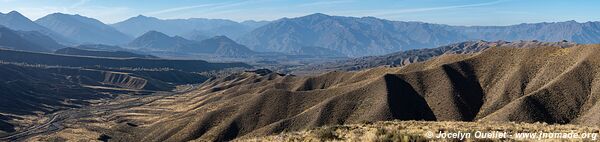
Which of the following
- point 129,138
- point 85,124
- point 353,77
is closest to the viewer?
point 129,138

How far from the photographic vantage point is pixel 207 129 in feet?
380

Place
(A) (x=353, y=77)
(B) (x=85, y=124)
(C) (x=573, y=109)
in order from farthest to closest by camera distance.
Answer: (B) (x=85, y=124) < (A) (x=353, y=77) < (C) (x=573, y=109)

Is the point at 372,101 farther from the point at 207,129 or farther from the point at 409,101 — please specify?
the point at 207,129

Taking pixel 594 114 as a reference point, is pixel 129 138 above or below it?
below

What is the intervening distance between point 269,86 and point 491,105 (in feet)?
289

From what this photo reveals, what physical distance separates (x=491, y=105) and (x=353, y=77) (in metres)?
50.3

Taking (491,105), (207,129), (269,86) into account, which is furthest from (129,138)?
(491,105)

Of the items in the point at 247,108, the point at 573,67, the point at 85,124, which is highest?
the point at 573,67

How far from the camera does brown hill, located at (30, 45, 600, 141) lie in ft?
330

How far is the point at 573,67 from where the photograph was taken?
11088 cm

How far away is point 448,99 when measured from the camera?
111750 mm

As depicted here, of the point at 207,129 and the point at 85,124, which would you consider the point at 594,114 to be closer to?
the point at 207,129

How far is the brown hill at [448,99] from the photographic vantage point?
100 meters

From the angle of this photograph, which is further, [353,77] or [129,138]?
[353,77]
